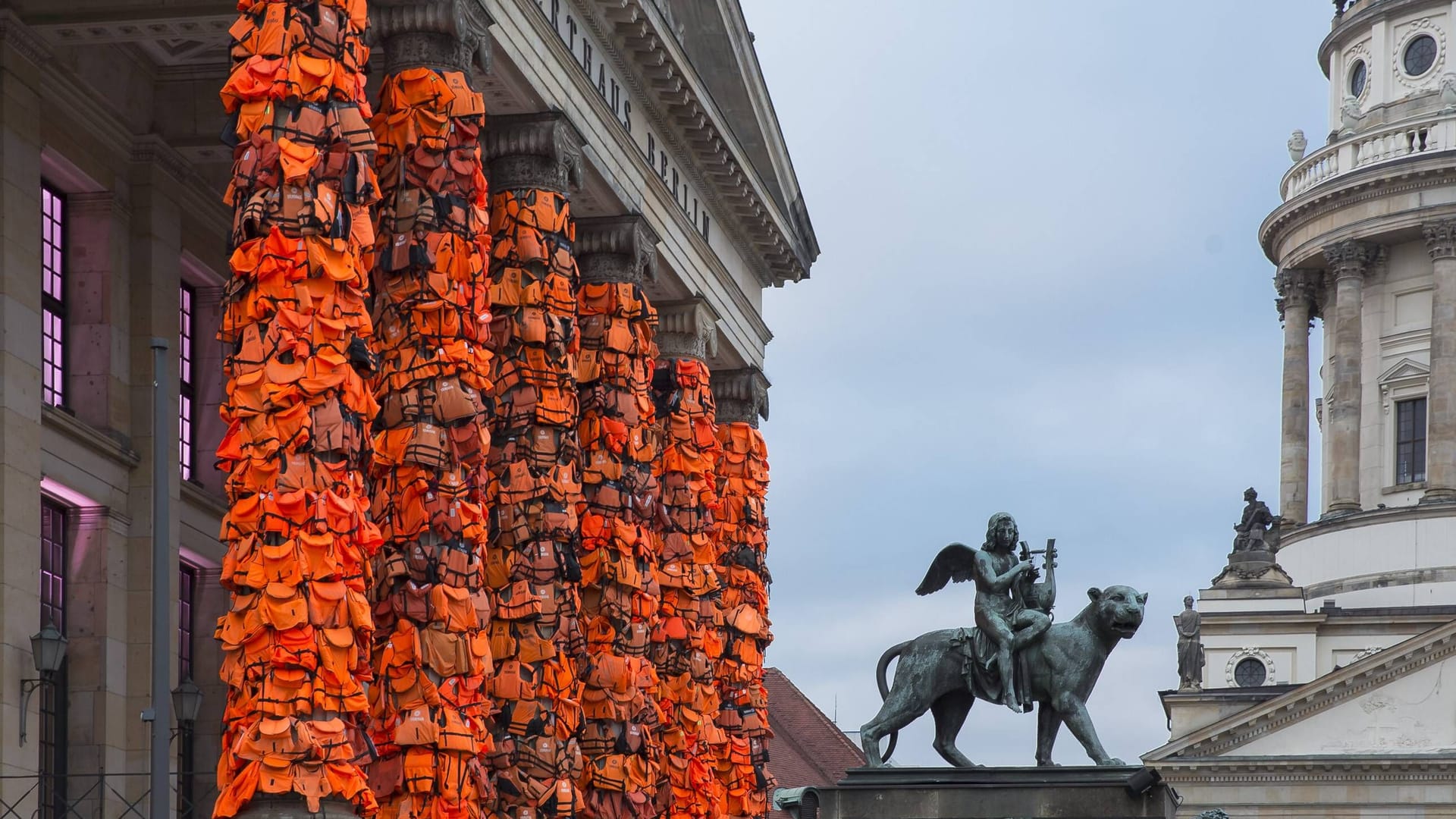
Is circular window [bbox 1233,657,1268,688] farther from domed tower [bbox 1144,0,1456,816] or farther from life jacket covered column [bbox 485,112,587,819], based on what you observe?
life jacket covered column [bbox 485,112,587,819]

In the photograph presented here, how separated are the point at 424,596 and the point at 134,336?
9815 millimetres

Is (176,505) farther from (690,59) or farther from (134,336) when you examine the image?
(690,59)

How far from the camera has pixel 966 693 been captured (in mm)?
34031

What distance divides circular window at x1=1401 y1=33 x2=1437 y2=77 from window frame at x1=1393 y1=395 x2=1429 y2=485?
1548 centimetres

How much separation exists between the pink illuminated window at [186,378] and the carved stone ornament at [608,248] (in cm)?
714

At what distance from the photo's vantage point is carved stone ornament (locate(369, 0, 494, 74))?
3706 cm

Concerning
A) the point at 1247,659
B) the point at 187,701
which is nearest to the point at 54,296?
the point at 187,701

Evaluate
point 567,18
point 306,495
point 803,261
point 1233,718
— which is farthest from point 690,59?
point 1233,718

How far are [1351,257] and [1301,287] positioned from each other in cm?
398

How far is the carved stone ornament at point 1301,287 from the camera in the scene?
4843 inches

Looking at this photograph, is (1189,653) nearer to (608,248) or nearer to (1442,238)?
(1442,238)

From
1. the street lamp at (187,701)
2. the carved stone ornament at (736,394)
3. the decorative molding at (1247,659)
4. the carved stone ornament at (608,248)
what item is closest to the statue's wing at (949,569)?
the street lamp at (187,701)

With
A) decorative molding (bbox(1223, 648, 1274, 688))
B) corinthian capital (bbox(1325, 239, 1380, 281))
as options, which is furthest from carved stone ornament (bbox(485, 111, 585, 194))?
corinthian capital (bbox(1325, 239, 1380, 281))

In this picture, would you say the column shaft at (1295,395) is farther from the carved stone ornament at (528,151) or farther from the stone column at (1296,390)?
→ the carved stone ornament at (528,151)
